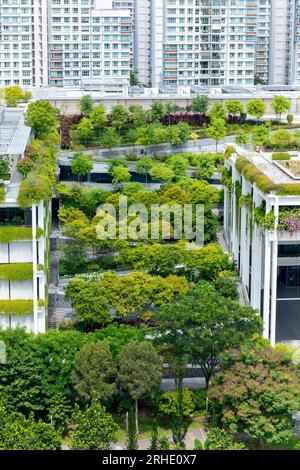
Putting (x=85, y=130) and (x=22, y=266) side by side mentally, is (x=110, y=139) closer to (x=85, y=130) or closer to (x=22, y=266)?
(x=85, y=130)

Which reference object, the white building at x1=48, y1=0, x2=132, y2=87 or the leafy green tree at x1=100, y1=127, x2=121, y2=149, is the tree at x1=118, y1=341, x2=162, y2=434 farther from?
the white building at x1=48, y1=0, x2=132, y2=87

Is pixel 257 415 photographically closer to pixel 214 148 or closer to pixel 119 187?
pixel 119 187

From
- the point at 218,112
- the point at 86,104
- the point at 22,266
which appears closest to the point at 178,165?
the point at 218,112

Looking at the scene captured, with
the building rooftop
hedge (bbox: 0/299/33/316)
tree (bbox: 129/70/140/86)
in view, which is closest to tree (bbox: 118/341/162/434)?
hedge (bbox: 0/299/33/316)

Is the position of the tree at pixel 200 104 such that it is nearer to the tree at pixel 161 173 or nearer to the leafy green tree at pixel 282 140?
the leafy green tree at pixel 282 140

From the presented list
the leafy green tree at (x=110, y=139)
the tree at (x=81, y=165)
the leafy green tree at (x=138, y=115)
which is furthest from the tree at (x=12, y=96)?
the tree at (x=81, y=165)

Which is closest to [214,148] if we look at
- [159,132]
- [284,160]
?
[159,132]
